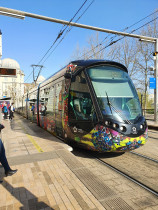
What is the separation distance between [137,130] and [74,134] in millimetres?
1948

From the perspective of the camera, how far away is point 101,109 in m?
4.95

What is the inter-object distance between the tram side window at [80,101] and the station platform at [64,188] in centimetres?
128

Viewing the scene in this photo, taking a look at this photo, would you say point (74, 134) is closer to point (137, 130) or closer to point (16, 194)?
point (137, 130)

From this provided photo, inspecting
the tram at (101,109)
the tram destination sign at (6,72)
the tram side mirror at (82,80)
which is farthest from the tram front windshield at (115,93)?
the tram destination sign at (6,72)

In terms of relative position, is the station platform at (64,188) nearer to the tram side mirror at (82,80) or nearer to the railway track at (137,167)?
the railway track at (137,167)

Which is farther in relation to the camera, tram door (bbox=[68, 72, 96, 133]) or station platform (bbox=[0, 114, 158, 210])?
tram door (bbox=[68, 72, 96, 133])

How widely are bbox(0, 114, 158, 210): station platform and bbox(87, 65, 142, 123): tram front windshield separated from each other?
1557 mm

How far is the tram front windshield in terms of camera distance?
196 inches

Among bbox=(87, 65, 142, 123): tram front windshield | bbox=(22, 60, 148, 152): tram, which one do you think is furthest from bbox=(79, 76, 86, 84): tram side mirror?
bbox=(87, 65, 142, 123): tram front windshield

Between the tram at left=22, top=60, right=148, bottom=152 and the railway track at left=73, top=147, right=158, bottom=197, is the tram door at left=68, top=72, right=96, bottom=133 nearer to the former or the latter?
the tram at left=22, top=60, right=148, bottom=152

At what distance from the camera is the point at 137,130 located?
16.1 feet

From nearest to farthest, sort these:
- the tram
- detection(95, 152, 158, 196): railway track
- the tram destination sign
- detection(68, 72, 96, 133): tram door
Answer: detection(95, 152, 158, 196): railway track
the tram
detection(68, 72, 96, 133): tram door
the tram destination sign

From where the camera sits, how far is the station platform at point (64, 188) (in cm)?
280

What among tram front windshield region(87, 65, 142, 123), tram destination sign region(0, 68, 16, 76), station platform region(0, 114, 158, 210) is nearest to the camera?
station platform region(0, 114, 158, 210)
